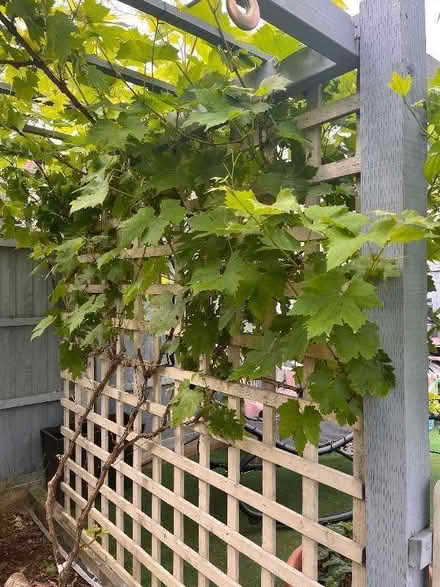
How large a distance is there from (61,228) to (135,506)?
1.31m

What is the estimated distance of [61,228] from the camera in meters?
2.29

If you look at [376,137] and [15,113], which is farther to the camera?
[15,113]

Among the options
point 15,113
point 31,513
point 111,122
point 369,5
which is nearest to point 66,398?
point 31,513

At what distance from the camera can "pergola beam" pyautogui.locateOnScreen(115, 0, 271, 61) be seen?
3.42 ft

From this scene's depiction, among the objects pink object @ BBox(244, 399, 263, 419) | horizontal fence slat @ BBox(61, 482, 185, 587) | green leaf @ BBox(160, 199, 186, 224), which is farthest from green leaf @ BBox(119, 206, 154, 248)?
pink object @ BBox(244, 399, 263, 419)

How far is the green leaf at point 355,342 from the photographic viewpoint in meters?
0.94

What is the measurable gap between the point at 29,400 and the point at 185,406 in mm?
2317

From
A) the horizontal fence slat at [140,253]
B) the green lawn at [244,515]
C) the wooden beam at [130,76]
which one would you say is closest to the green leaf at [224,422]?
the horizontal fence slat at [140,253]

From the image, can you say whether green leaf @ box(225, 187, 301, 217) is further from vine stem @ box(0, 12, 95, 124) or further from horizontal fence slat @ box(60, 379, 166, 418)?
horizontal fence slat @ box(60, 379, 166, 418)

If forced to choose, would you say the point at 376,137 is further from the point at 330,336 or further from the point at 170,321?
the point at 170,321

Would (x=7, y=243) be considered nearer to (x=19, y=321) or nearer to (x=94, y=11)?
(x=19, y=321)

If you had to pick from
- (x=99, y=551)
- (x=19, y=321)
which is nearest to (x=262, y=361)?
(x=99, y=551)

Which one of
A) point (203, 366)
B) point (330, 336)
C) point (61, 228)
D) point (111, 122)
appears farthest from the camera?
point (61, 228)

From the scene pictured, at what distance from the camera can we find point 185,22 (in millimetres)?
1140
